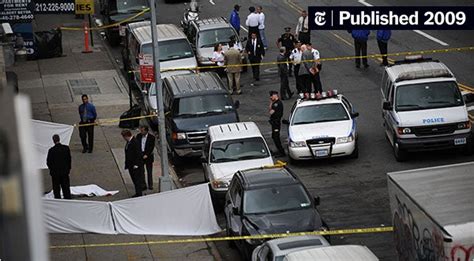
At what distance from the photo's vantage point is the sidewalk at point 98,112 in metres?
17.8


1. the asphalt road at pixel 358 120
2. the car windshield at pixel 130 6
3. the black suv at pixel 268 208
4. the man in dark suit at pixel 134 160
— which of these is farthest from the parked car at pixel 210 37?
the black suv at pixel 268 208

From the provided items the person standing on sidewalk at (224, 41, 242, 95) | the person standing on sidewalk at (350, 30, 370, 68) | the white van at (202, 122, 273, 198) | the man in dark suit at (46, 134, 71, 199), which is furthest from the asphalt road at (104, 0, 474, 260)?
the man in dark suit at (46, 134, 71, 199)

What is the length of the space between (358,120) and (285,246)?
40.7 ft

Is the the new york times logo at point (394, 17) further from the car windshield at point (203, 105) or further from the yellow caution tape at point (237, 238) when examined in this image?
the car windshield at point (203, 105)

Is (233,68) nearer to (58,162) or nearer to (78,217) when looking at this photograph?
(58,162)

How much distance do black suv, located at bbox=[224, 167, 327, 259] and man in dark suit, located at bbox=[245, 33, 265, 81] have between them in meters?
14.3

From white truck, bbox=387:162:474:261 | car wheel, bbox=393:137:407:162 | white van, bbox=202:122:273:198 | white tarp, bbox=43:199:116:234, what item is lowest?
car wheel, bbox=393:137:407:162

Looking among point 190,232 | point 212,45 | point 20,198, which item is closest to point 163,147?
point 190,232

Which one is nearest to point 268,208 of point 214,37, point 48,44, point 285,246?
point 285,246

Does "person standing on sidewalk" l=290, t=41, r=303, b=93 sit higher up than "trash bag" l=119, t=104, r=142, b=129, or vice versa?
"person standing on sidewalk" l=290, t=41, r=303, b=93

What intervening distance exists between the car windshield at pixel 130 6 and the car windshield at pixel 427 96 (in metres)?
19.4

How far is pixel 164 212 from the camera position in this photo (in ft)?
54.6

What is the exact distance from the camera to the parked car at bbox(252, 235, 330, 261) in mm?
14211

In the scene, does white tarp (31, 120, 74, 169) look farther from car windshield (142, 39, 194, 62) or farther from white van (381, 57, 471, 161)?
car windshield (142, 39, 194, 62)
